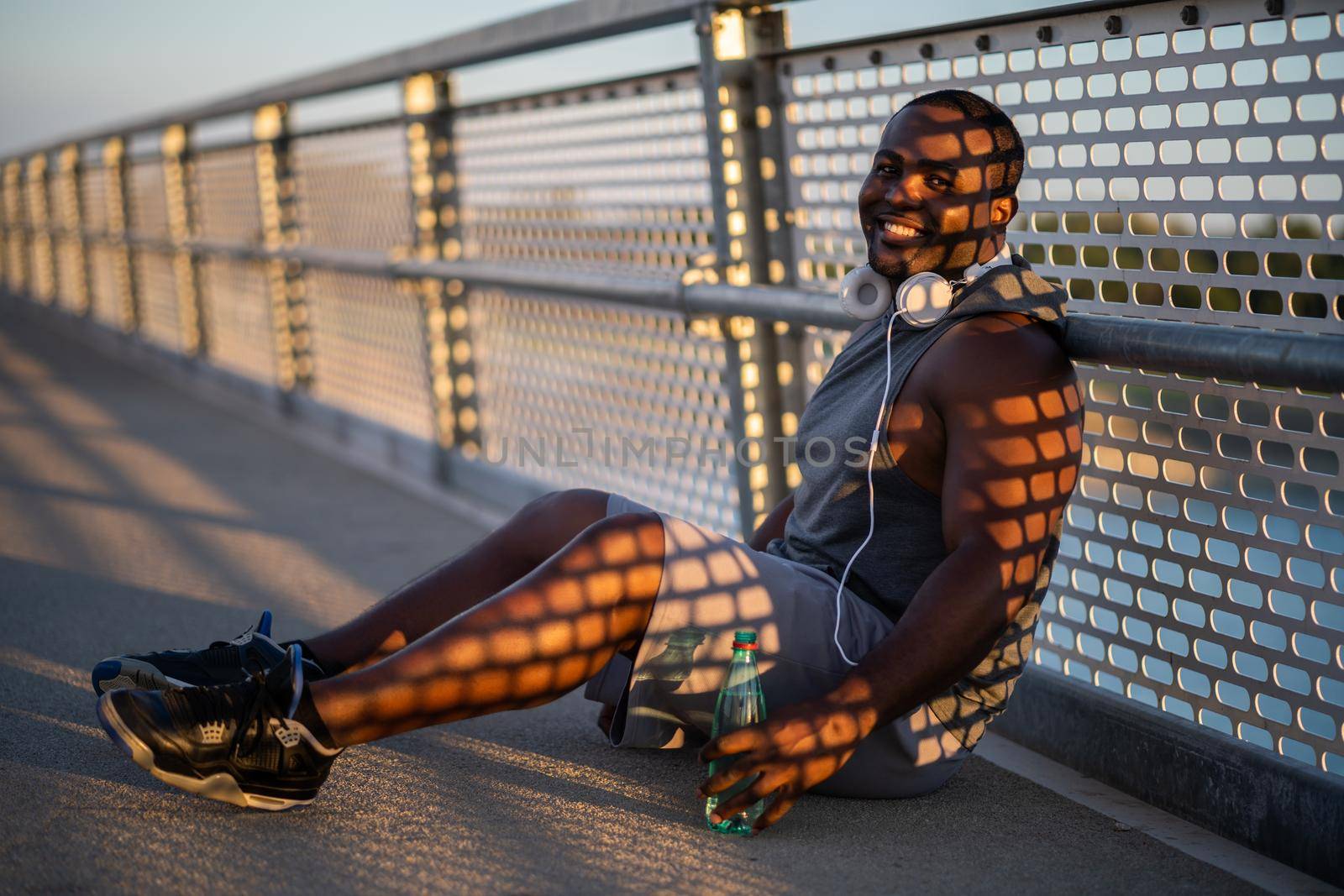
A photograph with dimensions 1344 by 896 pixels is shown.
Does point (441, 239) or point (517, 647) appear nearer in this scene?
point (517, 647)

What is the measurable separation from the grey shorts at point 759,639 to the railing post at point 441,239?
10.8 feet

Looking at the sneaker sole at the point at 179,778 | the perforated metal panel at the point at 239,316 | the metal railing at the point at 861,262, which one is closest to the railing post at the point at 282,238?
the perforated metal panel at the point at 239,316

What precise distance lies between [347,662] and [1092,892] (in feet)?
4.78

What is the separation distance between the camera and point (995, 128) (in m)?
2.57

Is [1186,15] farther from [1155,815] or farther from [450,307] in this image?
[450,307]

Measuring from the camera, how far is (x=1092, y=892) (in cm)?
227

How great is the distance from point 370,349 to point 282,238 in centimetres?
131

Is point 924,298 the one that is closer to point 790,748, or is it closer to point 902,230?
point 902,230

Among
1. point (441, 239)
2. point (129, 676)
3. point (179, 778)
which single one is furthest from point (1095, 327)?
point (441, 239)

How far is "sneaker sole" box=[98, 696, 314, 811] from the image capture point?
2.36 meters

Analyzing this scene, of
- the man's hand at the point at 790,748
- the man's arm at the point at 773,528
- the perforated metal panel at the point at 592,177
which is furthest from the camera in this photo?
the perforated metal panel at the point at 592,177

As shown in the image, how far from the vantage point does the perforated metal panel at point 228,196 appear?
26.8 ft

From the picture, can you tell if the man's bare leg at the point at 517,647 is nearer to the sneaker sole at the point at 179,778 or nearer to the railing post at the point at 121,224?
the sneaker sole at the point at 179,778

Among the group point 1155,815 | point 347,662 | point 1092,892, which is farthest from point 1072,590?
point 347,662
